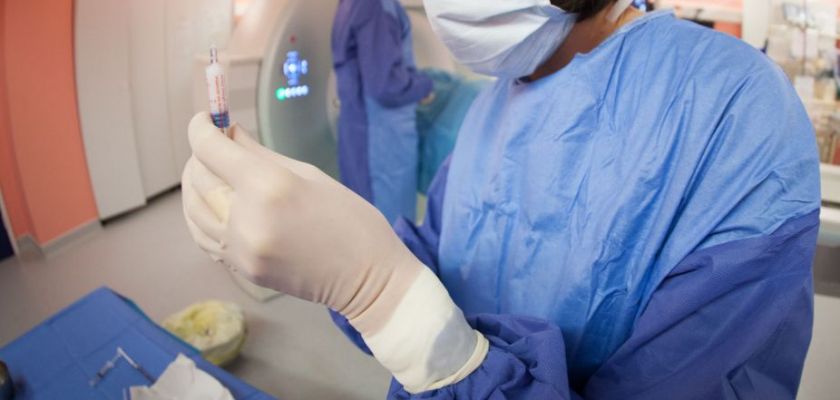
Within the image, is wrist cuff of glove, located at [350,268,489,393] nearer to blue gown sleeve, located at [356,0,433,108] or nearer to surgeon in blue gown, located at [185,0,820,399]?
surgeon in blue gown, located at [185,0,820,399]

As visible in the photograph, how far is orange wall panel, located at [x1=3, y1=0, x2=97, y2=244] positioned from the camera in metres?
0.98

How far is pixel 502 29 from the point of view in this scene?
782 mm

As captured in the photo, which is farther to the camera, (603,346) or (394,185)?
(394,185)

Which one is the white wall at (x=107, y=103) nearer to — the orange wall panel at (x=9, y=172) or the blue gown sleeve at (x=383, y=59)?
the orange wall panel at (x=9, y=172)

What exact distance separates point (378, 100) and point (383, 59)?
0.16 metres

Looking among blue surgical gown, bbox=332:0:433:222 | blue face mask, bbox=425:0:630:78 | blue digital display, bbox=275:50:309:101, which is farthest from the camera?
blue surgical gown, bbox=332:0:433:222

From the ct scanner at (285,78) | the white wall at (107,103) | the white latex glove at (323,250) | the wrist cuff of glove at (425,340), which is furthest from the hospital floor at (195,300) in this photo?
the wrist cuff of glove at (425,340)

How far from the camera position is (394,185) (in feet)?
7.14

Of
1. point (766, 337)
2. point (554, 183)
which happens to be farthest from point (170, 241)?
point (766, 337)

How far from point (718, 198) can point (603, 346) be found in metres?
0.30

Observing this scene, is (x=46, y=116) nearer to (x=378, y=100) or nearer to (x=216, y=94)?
(x=216, y=94)

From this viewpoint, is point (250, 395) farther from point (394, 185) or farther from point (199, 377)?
point (394, 185)

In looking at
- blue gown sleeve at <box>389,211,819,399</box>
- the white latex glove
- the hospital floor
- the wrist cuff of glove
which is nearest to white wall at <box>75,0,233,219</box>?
the hospital floor

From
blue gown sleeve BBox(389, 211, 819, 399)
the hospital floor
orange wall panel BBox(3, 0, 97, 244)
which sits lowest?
the hospital floor
